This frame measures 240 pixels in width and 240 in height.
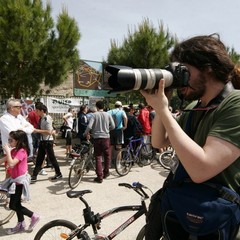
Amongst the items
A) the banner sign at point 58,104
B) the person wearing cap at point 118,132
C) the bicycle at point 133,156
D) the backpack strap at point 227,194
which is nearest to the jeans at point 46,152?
the bicycle at point 133,156

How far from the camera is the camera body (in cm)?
134

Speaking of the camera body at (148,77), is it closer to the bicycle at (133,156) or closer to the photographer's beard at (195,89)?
the photographer's beard at (195,89)

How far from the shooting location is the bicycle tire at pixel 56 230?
2994 millimetres

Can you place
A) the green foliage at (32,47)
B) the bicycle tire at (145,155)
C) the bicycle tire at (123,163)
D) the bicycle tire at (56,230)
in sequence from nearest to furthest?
1. the bicycle tire at (56,230)
2. the bicycle tire at (123,163)
3. the bicycle tire at (145,155)
4. the green foliage at (32,47)

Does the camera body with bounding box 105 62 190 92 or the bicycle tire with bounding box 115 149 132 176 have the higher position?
the camera body with bounding box 105 62 190 92

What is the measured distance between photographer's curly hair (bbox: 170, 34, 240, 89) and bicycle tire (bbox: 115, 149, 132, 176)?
19.7ft

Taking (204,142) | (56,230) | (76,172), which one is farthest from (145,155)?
(204,142)

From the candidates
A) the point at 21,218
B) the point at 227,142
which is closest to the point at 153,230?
the point at 227,142

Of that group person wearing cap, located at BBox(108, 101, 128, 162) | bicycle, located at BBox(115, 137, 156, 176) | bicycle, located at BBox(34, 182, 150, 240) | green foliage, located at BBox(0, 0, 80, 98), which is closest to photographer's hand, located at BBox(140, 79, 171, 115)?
bicycle, located at BBox(34, 182, 150, 240)

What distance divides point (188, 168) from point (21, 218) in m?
3.32

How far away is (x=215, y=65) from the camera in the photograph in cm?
137

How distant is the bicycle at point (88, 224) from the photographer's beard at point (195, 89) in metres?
1.57

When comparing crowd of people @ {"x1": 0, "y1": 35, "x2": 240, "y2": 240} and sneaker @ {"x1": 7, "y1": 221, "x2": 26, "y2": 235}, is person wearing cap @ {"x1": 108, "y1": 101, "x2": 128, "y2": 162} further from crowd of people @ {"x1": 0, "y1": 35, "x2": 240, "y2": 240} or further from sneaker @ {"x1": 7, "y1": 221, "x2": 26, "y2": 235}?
crowd of people @ {"x1": 0, "y1": 35, "x2": 240, "y2": 240}

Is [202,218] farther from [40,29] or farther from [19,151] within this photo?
[40,29]
